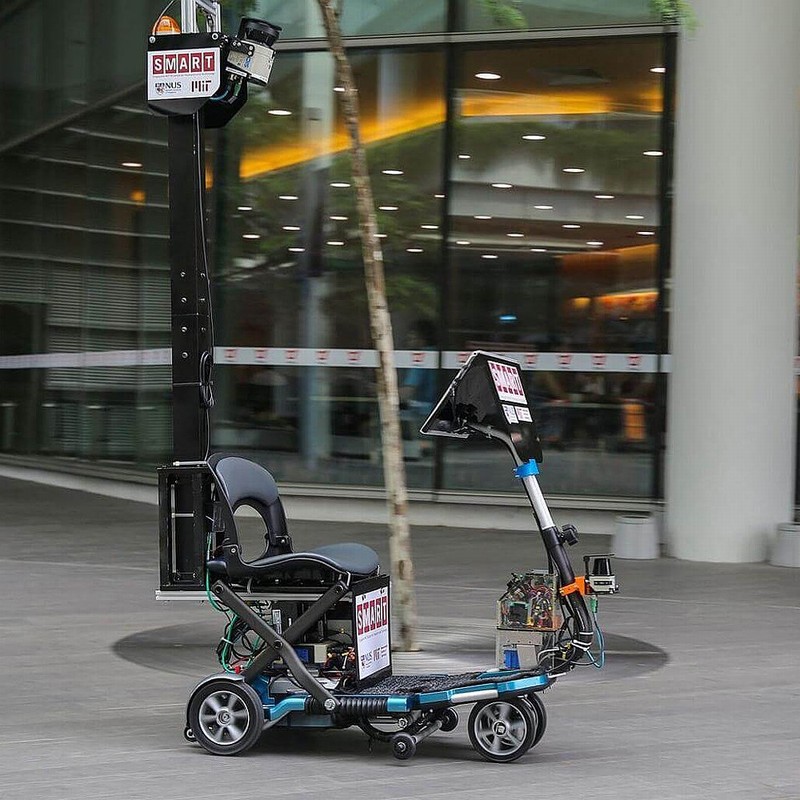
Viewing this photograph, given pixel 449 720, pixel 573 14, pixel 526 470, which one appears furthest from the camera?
pixel 573 14

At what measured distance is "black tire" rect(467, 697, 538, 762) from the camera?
602 cm

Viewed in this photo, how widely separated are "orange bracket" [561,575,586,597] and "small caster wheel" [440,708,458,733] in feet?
2.28

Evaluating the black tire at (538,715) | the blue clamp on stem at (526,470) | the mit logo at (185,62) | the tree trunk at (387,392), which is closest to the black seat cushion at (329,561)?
the blue clamp on stem at (526,470)

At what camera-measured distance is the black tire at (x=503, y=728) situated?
6020 mm

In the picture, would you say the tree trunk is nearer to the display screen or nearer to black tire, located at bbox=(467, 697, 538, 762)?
the display screen

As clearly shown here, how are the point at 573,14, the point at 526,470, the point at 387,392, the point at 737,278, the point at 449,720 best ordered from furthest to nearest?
1. the point at 573,14
2. the point at 737,278
3. the point at 387,392
4. the point at 526,470
5. the point at 449,720

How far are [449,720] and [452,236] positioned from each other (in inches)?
422

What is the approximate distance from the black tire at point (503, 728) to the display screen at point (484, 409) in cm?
108

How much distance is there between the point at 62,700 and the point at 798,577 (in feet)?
24.3

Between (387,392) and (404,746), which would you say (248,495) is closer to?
(404,746)

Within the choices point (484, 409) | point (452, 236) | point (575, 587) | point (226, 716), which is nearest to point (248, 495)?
point (226, 716)

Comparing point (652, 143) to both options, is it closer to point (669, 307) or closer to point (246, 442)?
point (669, 307)

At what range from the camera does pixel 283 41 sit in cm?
1717

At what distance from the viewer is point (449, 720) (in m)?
6.17
